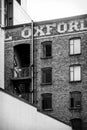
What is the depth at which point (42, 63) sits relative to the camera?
36094mm

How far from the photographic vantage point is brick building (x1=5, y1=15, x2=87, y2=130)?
113 feet

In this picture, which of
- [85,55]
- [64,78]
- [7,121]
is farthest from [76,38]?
[7,121]

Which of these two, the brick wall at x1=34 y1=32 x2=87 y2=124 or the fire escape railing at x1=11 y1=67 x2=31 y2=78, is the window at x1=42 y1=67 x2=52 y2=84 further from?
the fire escape railing at x1=11 y1=67 x2=31 y2=78

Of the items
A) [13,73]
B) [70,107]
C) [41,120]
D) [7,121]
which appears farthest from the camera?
[13,73]

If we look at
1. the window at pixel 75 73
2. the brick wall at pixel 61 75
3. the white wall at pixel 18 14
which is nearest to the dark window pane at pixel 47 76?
the brick wall at pixel 61 75

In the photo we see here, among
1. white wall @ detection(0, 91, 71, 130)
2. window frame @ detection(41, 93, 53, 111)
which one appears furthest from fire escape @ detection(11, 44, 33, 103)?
white wall @ detection(0, 91, 71, 130)

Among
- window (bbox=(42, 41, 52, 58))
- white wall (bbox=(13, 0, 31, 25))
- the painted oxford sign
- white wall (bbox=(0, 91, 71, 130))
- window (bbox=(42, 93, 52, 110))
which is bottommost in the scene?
window (bbox=(42, 93, 52, 110))

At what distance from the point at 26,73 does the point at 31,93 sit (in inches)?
82.4

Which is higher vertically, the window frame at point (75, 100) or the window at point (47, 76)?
the window at point (47, 76)

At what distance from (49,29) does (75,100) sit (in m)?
7.53

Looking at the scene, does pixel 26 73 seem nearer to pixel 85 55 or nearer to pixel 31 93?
pixel 31 93

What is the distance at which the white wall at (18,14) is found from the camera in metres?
43.2

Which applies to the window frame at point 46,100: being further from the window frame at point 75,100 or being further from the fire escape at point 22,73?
the window frame at point 75,100

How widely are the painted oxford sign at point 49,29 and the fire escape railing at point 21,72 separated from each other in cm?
333
